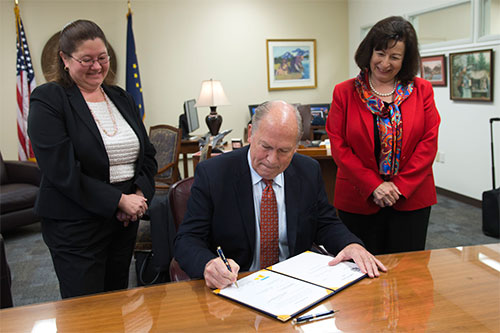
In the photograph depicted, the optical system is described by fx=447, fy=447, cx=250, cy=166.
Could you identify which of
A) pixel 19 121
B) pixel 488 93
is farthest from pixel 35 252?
pixel 488 93

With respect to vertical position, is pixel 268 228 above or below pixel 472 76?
below

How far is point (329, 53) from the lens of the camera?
328 inches

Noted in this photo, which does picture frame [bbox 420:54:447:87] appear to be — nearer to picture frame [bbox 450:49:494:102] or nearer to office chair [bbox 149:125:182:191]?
picture frame [bbox 450:49:494:102]

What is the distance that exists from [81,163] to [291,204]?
89 centimetres

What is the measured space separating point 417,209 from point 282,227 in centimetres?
87

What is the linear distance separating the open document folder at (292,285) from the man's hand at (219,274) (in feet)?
0.08

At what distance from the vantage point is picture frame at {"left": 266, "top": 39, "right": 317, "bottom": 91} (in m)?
7.98

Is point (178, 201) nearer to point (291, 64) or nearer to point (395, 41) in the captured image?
point (395, 41)

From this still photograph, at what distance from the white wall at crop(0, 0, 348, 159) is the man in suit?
5.96 metres

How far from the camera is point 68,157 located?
1.81 m

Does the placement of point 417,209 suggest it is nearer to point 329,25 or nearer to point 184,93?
point 184,93

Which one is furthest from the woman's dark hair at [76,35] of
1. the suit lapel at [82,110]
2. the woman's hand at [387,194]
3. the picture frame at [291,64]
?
the picture frame at [291,64]

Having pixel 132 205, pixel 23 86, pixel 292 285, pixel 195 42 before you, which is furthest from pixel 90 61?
pixel 195 42

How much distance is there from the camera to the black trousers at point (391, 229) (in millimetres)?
2248
